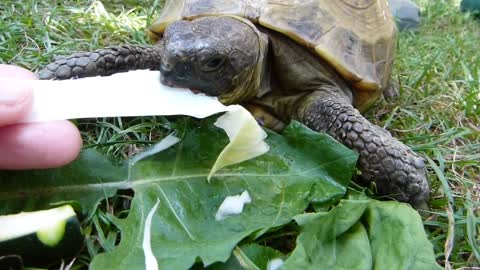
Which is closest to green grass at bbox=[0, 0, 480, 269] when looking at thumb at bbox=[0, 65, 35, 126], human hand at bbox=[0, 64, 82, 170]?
human hand at bbox=[0, 64, 82, 170]

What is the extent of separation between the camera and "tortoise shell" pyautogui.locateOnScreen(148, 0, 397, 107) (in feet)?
5.89

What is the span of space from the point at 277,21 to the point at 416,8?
3047 millimetres

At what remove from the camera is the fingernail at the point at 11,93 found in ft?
3.60

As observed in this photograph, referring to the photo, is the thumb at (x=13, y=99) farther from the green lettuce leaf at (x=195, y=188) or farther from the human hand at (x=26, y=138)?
the green lettuce leaf at (x=195, y=188)

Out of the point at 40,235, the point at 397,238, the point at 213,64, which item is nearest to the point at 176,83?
the point at 213,64

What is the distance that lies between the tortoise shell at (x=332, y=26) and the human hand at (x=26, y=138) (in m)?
0.78

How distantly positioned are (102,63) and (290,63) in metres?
0.62

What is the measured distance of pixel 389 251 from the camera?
1.15m

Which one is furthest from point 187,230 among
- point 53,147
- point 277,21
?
point 277,21

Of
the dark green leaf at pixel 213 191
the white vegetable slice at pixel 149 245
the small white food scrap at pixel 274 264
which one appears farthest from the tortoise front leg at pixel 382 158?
the white vegetable slice at pixel 149 245

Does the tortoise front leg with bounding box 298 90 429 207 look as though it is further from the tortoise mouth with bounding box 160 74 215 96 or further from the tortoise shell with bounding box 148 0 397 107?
the tortoise mouth with bounding box 160 74 215 96

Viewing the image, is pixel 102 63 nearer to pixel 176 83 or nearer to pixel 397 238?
pixel 176 83

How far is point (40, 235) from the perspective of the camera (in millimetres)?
1057

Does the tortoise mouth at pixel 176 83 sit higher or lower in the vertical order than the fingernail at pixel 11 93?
lower
